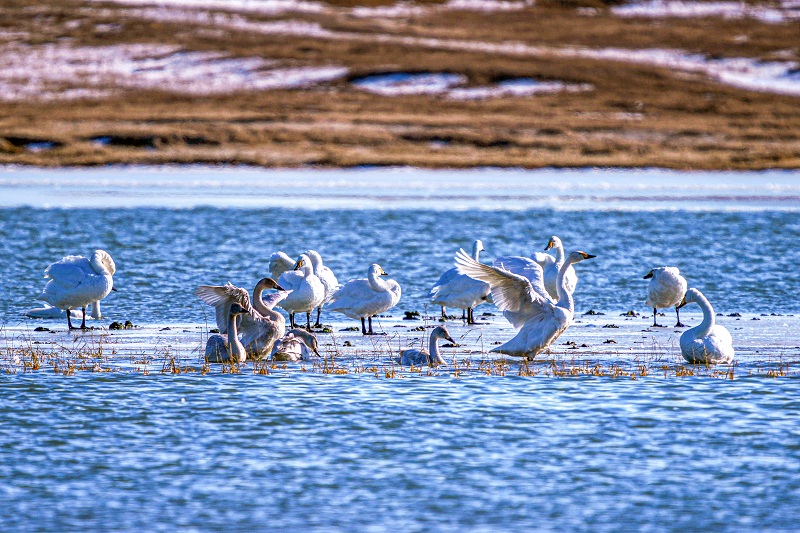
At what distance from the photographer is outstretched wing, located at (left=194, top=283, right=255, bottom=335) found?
42.7 ft

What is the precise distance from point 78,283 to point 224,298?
268 cm

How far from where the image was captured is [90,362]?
12.8m

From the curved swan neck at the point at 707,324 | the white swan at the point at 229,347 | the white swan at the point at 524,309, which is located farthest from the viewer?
the white swan at the point at 524,309

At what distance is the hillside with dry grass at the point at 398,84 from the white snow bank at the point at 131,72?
209mm

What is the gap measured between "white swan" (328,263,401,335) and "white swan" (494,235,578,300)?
4.73 ft


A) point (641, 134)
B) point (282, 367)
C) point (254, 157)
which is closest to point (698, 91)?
point (641, 134)

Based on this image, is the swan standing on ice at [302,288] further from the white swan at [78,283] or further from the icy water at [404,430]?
the white swan at [78,283]

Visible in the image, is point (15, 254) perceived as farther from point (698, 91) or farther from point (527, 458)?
point (698, 91)

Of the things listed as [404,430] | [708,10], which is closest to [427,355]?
[404,430]

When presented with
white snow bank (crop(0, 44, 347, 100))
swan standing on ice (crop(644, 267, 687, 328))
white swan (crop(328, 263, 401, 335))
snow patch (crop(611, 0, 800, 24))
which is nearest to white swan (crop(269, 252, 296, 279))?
white swan (crop(328, 263, 401, 335))

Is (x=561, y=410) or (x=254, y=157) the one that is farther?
(x=254, y=157)

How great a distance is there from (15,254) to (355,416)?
549 inches

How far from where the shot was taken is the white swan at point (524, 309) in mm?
12906

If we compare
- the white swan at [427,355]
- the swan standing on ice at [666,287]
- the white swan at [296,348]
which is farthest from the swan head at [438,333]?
the swan standing on ice at [666,287]
